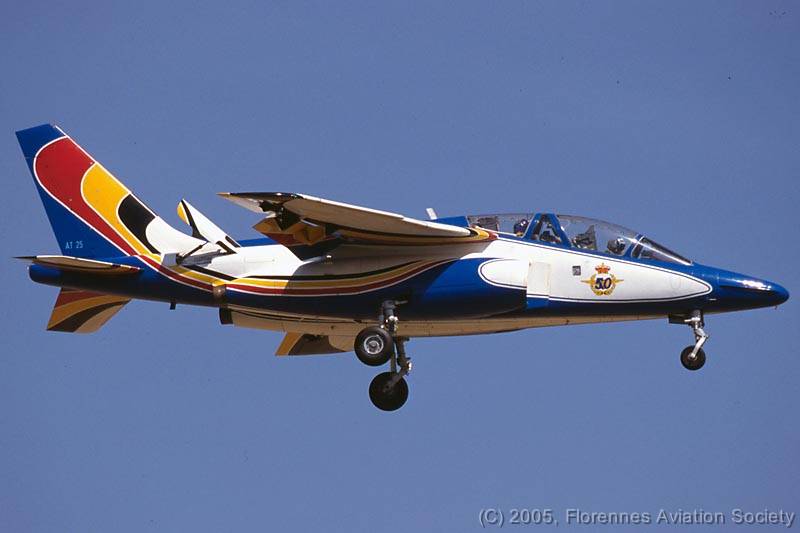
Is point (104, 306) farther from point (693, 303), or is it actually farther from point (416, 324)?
point (693, 303)

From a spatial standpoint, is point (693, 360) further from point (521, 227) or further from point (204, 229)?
point (204, 229)

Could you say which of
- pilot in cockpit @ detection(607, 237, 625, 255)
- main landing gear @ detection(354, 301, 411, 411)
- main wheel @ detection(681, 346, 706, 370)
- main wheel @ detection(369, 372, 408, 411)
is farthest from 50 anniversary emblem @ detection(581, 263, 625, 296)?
main wheel @ detection(369, 372, 408, 411)

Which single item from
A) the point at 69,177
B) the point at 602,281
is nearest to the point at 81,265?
the point at 69,177

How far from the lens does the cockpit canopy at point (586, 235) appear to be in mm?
23719

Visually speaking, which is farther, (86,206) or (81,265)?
(86,206)

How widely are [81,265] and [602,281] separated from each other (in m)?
9.21

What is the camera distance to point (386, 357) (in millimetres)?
23359

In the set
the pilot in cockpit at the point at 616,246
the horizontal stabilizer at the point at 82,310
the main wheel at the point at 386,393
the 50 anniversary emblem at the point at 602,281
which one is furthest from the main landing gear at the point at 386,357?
the horizontal stabilizer at the point at 82,310

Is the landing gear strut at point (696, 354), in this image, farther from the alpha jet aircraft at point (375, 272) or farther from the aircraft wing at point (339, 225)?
the aircraft wing at point (339, 225)

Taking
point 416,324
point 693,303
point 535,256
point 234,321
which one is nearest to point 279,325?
point 234,321

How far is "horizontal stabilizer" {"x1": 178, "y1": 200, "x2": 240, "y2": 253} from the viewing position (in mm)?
24531

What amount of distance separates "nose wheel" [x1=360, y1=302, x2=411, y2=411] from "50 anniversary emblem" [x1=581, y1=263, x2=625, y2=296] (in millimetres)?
3514

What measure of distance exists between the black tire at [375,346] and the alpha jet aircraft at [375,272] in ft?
0.08

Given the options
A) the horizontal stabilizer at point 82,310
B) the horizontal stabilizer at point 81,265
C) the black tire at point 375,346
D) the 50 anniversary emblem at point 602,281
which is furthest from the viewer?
the horizontal stabilizer at point 82,310
